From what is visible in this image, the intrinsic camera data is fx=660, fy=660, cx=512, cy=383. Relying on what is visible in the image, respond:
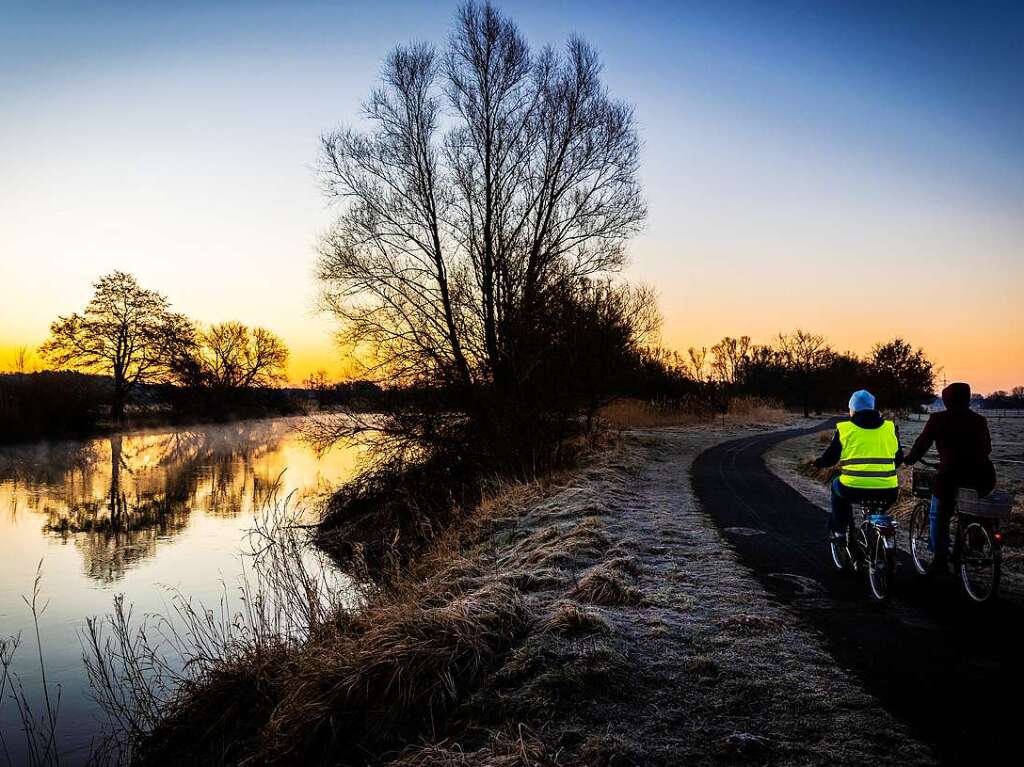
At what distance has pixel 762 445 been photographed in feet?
89.6

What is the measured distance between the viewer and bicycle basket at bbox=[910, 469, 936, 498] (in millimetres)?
6754

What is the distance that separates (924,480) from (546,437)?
10.1 m

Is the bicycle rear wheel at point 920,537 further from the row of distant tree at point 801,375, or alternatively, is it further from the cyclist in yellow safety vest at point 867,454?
the row of distant tree at point 801,375

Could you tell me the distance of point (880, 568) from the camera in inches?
250

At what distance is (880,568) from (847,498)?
2.51 feet

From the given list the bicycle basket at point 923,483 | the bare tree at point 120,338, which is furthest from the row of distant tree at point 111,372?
the bicycle basket at point 923,483

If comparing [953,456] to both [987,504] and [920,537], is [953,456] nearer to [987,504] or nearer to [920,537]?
[987,504]

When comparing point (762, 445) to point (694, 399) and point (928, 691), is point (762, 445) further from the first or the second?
point (928, 691)

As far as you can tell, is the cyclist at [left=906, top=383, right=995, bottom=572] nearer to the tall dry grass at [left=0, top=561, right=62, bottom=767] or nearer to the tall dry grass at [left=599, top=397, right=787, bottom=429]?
the tall dry grass at [left=0, top=561, right=62, bottom=767]

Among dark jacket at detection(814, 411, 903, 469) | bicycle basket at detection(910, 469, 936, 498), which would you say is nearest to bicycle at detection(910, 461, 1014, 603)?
bicycle basket at detection(910, 469, 936, 498)

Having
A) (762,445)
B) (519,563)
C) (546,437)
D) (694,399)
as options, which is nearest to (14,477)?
(546,437)

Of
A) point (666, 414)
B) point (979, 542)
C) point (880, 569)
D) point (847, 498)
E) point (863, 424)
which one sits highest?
point (863, 424)

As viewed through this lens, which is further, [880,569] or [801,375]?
[801,375]

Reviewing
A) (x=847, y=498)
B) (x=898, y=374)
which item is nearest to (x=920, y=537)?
(x=847, y=498)
